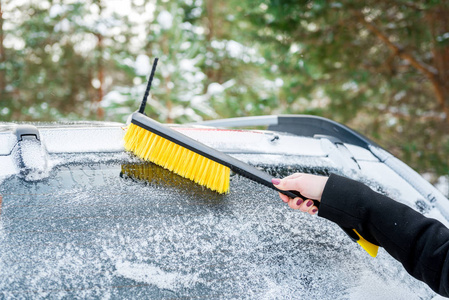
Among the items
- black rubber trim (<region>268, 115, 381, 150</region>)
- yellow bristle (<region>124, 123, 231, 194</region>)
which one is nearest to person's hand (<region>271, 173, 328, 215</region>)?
yellow bristle (<region>124, 123, 231, 194</region>)

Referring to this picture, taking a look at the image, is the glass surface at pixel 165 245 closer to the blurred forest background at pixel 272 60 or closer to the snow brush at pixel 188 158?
the snow brush at pixel 188 158

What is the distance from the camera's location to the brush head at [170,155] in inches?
54.1

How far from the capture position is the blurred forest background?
5.39 m

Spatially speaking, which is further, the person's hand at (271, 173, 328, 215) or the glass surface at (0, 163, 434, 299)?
the person's hand at (271, 173, 328, 215)

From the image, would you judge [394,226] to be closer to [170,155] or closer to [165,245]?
[165,245]

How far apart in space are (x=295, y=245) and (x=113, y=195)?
600mm

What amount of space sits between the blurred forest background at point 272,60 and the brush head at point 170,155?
143 inches

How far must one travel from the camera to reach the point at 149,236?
1120 millimetres

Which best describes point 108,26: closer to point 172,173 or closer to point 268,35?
point 268,35

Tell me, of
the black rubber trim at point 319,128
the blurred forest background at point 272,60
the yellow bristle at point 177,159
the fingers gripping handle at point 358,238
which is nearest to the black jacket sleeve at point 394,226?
the fingers gripping handle at point 358,238

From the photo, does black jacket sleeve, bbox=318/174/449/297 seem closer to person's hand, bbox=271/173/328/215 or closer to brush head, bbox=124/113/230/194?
person's hand, bbox=271/173/328/215

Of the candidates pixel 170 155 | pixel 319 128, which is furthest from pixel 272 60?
pixel 170 155

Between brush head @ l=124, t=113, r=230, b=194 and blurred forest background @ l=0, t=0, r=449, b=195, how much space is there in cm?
363

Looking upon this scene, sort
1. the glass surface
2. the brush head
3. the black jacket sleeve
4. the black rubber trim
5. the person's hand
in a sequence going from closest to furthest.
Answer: the glass surface < the black jacket sleeve < the person's hand < the brush head < the black rubber trim
